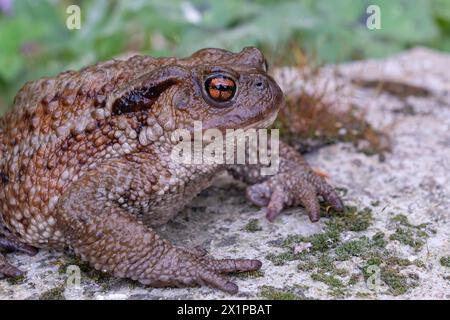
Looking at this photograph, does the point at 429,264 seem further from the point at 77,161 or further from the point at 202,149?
Result: the point at 77,161

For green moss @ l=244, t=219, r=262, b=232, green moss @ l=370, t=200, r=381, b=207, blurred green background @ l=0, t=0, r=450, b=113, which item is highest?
blurred green background @ l=0, t=0, r=450, b=113

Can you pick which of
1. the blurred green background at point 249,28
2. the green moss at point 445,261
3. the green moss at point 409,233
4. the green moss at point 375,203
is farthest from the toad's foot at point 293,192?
the blurred green background at point 249,28

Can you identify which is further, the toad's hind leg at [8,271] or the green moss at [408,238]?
the green moss at [408,238]

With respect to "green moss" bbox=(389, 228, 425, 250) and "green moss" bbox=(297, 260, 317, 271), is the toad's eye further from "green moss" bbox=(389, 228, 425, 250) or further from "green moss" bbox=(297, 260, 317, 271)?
"green moss" bbox=(389, 228, 425, 250)

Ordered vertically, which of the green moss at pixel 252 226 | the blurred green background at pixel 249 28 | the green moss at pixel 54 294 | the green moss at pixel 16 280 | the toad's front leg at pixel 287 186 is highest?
the blurred green background at pixel 249 28

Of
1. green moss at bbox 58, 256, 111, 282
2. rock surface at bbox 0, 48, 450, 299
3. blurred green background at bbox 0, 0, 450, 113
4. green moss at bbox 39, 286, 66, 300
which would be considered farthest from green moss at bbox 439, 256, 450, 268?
blurred green background at bbox 0, 0, 450, 113

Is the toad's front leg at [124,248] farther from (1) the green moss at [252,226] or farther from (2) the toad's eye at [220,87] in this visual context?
(2) the toad's eye at [220,87]
